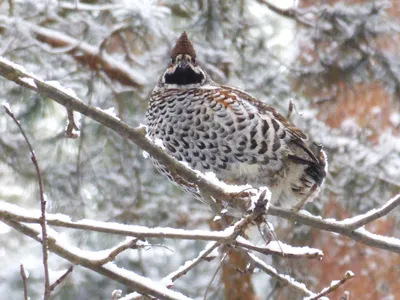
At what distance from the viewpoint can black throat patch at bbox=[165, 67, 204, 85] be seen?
14.4 feet

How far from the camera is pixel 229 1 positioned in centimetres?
690

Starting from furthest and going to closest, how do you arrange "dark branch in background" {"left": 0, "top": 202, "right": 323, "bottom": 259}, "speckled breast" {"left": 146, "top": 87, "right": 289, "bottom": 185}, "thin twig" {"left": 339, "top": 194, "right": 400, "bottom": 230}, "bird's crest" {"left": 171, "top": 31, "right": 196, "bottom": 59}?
"bird's crest" {"left": 171, "top": 31, "right": 196, "bottom": 59}
"speckled breast" {"left": 146, "top": 87, "right": 289, "bottom": 185}
"thin twig" {"left": 339, "top": 194, "right": 400, "bottom": 230}
"dark branch in background" {"left": 0, "top": 202, "right": 323, "bottom": 259}

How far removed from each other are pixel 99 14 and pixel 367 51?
2629 millimetres

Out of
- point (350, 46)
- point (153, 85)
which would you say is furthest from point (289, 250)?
point (350, 46)

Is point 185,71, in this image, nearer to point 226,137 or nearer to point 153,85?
point 226,137

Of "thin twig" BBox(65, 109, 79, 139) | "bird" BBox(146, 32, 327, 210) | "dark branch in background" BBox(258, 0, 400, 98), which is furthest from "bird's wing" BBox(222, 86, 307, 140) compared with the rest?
"dark branch in background" BBox(258, 0, 400, 98)

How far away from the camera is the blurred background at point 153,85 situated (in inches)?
264

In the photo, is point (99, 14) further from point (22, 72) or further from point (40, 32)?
point (22, 72)

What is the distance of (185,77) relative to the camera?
440 centimetres

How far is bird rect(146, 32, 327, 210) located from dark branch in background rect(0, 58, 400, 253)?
1160mm

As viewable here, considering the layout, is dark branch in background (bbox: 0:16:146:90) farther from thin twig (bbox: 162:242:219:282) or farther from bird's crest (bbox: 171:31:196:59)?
thin twig (bbox: 162:242:219:282)

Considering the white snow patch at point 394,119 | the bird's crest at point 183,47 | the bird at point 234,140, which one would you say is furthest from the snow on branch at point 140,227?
the white snow patch at point 394,119

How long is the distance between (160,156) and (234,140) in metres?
1.39

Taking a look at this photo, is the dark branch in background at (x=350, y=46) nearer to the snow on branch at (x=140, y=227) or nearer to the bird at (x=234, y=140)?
the bird at (x=234, y=140)
